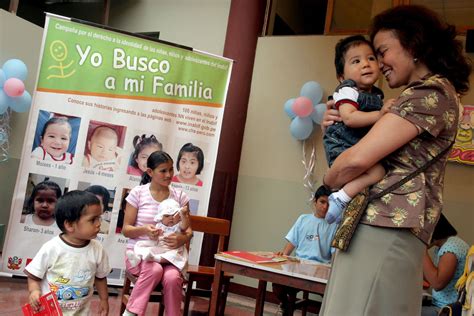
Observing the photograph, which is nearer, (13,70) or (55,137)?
(55,137)

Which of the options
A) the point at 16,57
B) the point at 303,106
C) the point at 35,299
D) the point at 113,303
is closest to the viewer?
the point at 35,299

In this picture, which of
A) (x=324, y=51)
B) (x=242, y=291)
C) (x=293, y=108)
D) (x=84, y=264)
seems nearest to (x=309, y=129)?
(x=293, y=108)

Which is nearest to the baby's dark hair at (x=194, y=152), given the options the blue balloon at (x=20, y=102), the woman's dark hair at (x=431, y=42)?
the blue balloon at (x=20, y=102)

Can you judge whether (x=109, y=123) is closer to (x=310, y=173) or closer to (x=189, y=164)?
(x=189, y=164)

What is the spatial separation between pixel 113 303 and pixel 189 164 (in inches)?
52.1

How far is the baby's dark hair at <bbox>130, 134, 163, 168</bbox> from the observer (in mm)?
4594

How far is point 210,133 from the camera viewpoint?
481cm

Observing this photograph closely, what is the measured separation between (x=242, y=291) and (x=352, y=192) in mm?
4172

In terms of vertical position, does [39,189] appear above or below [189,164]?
below

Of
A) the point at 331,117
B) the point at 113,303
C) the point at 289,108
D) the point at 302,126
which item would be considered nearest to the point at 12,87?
the point at 113,303

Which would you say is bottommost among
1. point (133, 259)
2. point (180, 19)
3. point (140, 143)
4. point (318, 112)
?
point (133, 259)

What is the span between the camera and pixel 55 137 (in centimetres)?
438

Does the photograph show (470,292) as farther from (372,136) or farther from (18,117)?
(18,117)

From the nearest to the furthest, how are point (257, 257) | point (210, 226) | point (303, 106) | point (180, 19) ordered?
1. point (257, 257)
2. point (210, 226)
3. point (303, 106)
4. point (180, 19)
